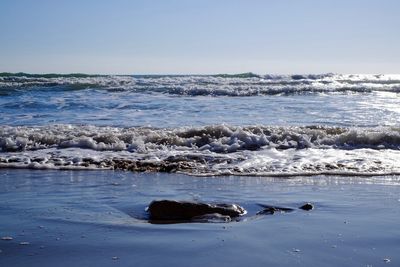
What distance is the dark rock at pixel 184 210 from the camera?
524 centimetres

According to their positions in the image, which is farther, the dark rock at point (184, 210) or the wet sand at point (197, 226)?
the dark rock at point (184, 210)

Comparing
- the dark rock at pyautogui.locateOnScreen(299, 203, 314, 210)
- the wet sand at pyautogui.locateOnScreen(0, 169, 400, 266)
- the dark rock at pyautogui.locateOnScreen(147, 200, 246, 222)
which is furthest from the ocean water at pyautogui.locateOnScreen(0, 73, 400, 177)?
the dark rock at pyautogui.locateOnScreen(147, 200, 246, 222)

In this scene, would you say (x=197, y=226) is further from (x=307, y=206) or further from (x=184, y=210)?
(x=307, y=206)

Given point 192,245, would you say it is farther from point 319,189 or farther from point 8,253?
point 319,189

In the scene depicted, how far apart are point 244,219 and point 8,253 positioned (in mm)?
2145

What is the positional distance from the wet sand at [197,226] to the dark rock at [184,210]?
0.17 meters

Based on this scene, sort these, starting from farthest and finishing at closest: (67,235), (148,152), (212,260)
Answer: (148,152)
(67,235)
(212,260)

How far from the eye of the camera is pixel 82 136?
10961 mm

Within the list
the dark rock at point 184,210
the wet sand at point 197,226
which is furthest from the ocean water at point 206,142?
the dark rock at point 184,210

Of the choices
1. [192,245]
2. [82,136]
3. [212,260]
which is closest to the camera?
[212,260]

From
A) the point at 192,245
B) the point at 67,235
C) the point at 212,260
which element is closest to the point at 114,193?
the point at 67,235

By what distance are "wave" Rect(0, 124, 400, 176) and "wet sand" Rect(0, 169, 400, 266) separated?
1.02m

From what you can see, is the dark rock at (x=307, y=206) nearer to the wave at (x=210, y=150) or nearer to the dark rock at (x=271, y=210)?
the dark rock at (x=271, y=210)

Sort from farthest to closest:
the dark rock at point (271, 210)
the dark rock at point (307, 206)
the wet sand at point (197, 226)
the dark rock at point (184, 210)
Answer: the dark rock at point (307, 206) → the dark rock at point (271, 210) → the dark rock at point (184, 210) → the wet sand at point (197, 226)
